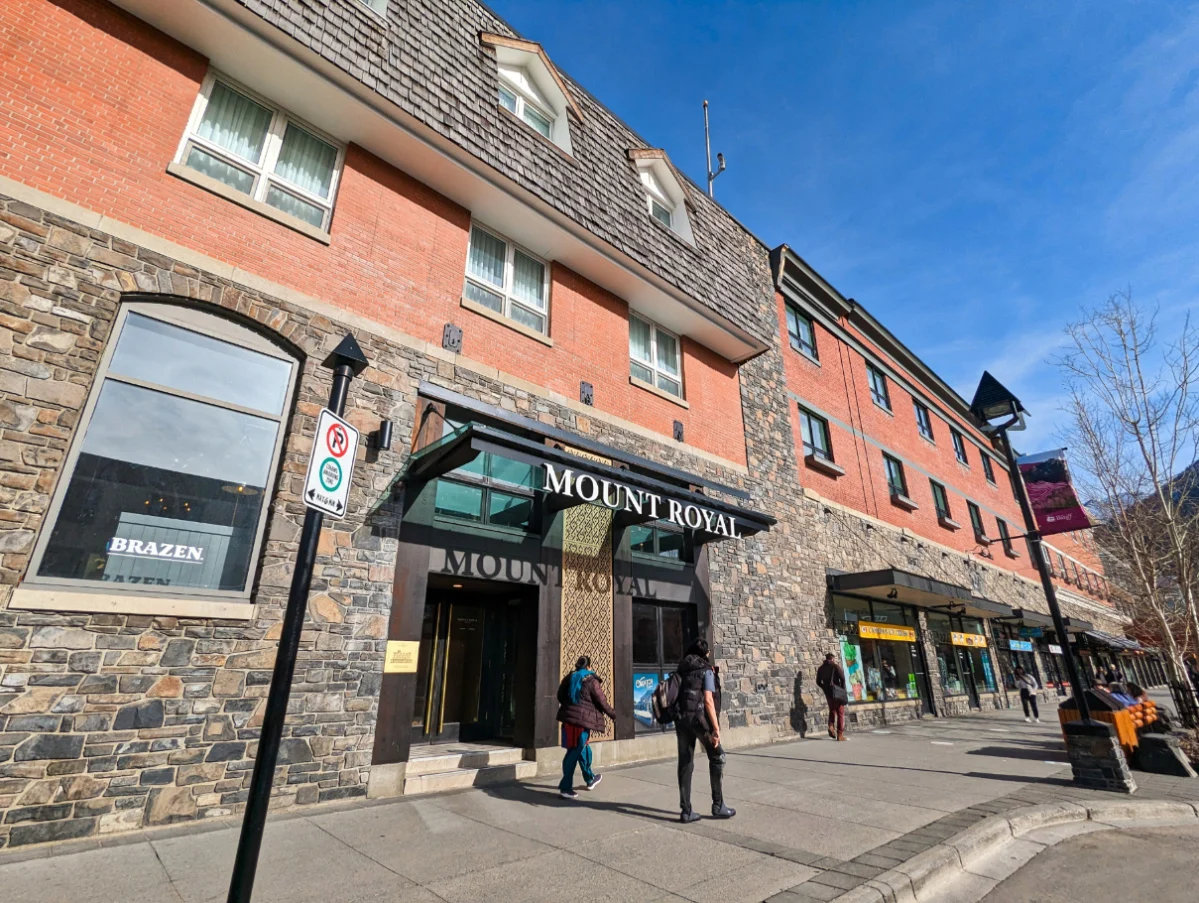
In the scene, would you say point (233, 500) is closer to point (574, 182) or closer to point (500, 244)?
point (500, 244)

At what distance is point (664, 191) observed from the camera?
45.1ft

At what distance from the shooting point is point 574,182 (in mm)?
10523

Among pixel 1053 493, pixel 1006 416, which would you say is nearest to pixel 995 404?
pixel 1006 416

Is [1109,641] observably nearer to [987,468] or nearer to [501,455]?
[987,468]

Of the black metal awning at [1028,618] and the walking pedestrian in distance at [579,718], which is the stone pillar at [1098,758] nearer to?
the walking pedestrian in distance at [579,718]

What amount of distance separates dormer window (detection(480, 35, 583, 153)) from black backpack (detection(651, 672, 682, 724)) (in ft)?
32.2

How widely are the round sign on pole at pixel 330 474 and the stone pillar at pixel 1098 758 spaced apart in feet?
31.0

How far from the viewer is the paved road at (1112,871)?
423cm

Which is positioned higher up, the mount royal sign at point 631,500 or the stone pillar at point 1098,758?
the mount royal sign at point 631,500

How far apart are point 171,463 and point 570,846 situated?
223 inches

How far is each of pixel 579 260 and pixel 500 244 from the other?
1.60 meters

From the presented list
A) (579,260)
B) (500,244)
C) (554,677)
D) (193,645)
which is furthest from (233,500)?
(579,260)

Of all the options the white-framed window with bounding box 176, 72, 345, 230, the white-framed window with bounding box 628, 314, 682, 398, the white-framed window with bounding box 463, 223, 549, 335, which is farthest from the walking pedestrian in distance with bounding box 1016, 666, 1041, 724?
the white-framed window with bounding box 176, 72, 345, 230

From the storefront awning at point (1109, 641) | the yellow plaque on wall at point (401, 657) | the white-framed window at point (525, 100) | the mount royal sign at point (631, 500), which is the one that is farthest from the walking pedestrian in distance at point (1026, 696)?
the white-framed window at point (525, 100)
